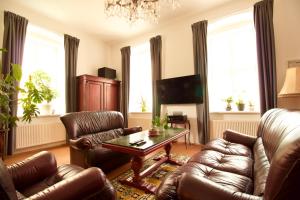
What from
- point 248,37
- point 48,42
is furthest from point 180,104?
point 48,42

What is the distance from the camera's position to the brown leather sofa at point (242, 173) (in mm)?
684

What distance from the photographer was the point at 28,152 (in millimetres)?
3684

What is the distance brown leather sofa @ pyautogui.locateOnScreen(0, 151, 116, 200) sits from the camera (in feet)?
2.72

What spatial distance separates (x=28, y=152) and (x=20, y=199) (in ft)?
10.9

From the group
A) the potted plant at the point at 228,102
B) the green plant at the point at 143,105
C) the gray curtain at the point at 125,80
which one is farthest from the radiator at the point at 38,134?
the potted plant at the point at 228,102

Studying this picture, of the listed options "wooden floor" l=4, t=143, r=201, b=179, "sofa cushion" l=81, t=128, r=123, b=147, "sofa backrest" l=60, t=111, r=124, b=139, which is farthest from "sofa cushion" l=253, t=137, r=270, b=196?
"sofa backrest" l=60, t=111, r=124, b=139

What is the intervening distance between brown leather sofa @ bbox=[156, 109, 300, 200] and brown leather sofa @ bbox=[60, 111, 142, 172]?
1.32 m

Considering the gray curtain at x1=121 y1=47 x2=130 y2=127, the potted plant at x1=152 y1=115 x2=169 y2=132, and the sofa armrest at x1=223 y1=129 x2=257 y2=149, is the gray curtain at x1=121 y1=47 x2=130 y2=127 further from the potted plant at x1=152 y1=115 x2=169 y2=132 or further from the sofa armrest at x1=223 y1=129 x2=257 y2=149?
the sofa armrest at x1=223 y1=129 x2=257 y2=149

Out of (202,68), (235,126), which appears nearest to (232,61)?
(202,68)

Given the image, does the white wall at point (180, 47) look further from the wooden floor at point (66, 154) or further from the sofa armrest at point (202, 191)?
the sofa armrest at point (202, 191)

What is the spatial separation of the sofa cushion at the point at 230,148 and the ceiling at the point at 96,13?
3.05 m

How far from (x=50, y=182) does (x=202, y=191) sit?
1219mm

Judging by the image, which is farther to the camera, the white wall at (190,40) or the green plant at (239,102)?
the green plant at (239,102)

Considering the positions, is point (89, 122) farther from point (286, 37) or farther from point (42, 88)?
point (286, 37)
